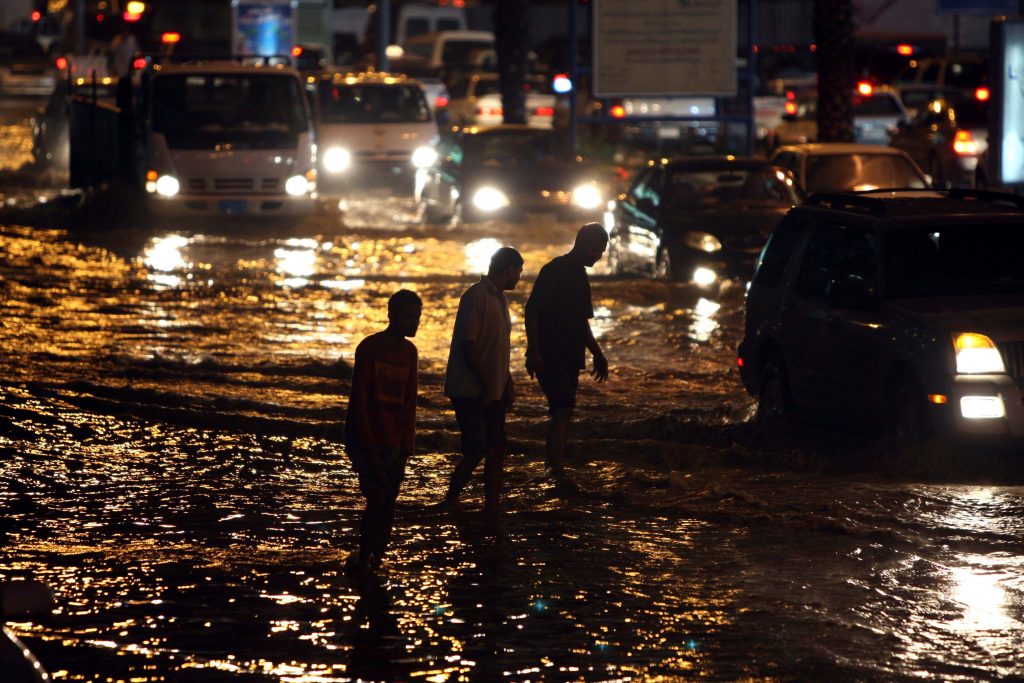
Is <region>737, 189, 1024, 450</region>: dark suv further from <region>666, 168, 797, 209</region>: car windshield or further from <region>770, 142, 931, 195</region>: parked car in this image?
<region>770, 142, 931, 195</region>: parked car

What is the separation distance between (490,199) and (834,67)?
552 centimetres

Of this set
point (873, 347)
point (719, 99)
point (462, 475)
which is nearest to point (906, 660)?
point (462, 475)

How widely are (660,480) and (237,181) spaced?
1574cm

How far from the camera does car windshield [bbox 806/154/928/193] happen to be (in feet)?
67.1

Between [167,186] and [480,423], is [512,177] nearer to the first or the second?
[167,186]

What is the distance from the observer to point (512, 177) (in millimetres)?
26000

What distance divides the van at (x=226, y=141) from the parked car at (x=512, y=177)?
208 centimetres

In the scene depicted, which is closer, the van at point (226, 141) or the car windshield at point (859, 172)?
the car windshield at point (859, 172)

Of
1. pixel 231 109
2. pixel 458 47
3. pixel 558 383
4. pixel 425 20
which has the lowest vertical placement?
pixel 558 383

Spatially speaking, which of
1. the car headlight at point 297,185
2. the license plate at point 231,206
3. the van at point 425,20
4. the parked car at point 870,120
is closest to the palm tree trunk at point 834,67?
the car headlight at point 297,185

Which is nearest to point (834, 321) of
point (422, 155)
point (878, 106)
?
point (422, 155)

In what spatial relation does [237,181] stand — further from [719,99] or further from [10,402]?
[10,402]

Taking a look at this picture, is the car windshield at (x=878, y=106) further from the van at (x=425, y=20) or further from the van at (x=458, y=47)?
the van at (x=425, y=20)

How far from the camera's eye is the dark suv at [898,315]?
399 inches
